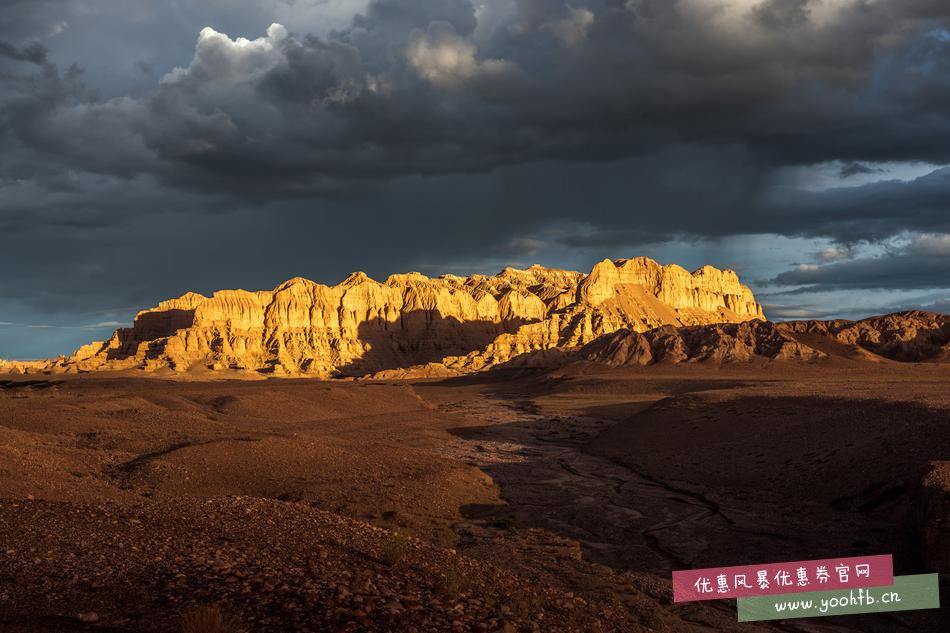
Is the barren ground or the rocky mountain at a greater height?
the rocky mountain

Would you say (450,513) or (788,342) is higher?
(788,342)

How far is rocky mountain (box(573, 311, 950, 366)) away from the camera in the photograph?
119m

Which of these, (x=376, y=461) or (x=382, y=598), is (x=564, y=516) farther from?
(x=382, y=598)

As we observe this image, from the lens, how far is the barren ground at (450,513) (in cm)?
1145

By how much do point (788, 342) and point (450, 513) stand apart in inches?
4329

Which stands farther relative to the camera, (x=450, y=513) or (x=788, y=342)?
(x=788, y=342)

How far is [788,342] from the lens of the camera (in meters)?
121

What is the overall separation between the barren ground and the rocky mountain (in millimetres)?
69896

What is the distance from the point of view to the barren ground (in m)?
11.4

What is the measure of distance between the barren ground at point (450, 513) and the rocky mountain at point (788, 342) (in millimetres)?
69896

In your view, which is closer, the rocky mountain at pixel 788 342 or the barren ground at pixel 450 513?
the barren ground at pixel 450 513

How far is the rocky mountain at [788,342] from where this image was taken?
11944 centimetres

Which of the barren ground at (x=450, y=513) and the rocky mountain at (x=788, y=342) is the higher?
the rocky mountain at (x=788, y=342)

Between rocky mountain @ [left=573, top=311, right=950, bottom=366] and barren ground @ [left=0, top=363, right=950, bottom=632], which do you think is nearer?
barren ground @ [left=0, top=363, right=950, bottom=632]
